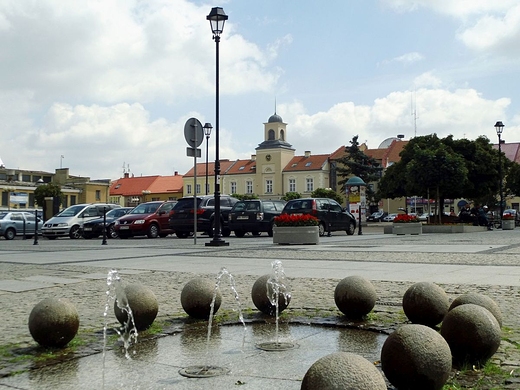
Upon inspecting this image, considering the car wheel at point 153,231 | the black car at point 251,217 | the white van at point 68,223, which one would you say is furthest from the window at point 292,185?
the black car at point 251,217

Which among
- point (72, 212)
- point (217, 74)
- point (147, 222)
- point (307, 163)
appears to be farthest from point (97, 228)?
point (307, 163)

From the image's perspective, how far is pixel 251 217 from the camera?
2611 cm

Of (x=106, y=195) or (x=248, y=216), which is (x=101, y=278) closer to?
(x=248, y=216)

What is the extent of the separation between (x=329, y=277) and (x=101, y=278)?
150 inches

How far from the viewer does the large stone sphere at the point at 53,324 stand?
498 cm

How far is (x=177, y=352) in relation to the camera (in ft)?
16.2

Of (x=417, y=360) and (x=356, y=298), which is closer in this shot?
(x=417, y=360)

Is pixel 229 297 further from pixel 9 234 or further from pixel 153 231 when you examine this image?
pixel 9 234

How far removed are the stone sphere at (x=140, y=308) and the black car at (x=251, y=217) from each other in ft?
66.5

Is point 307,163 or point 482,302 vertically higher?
point 307,163

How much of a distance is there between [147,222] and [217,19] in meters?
11.8

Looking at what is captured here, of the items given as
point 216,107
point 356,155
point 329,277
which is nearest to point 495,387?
point 329,277

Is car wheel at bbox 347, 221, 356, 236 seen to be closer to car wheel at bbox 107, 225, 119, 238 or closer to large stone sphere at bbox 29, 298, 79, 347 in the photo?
car wheel at bbox 107, 225, 119, 238

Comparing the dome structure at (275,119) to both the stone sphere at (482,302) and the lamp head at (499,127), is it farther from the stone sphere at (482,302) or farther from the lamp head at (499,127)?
the stone sphere at (482,302)
